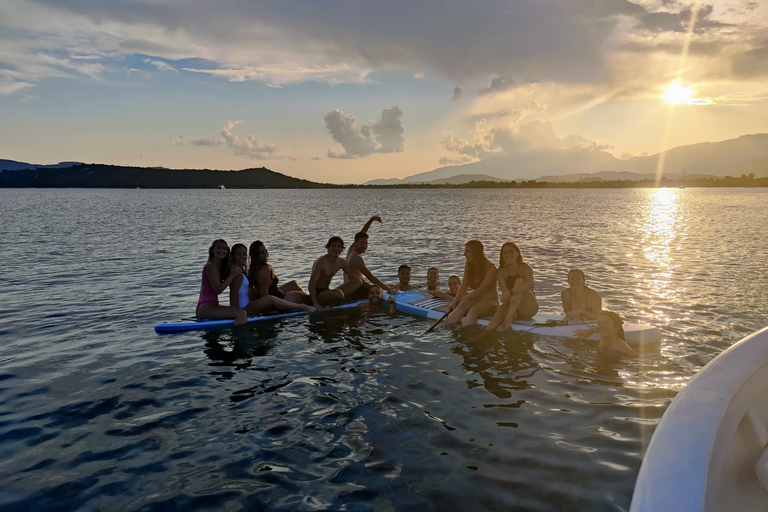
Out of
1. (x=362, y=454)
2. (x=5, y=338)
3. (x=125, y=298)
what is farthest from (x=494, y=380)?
(x=125, y=298)

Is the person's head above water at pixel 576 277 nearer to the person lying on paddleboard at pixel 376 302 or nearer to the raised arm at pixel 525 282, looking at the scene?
the raised arm at pixel 525 282

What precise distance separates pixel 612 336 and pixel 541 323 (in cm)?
157

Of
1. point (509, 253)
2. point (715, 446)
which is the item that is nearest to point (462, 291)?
point (509, 253)

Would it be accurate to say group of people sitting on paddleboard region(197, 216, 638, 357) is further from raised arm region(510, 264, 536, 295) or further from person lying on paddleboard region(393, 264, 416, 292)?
person lying on paddleboard region(393, 264, 416, 292)

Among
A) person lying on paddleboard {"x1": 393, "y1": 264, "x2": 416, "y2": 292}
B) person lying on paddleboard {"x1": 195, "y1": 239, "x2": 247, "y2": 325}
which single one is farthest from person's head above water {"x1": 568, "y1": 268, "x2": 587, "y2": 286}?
person lying on paddleboard {"x1": 195, "y1": 239, "x2": 247, "y2": 325}

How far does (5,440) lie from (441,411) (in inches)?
212

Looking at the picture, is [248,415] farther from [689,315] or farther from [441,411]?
[689,315]

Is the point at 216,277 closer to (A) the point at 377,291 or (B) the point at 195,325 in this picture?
(B) the point at 195,325

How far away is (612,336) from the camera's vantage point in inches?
328

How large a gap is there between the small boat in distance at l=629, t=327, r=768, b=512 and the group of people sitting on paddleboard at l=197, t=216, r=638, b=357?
5658 millimetres

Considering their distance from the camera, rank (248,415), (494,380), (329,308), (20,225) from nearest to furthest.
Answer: (248,415)
(494,380)
(329,308)
(20,225)

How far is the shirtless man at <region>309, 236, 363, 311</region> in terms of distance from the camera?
38.3 feet

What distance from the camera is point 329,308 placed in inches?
465

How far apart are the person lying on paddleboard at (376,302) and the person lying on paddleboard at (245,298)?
1501 millimetres
